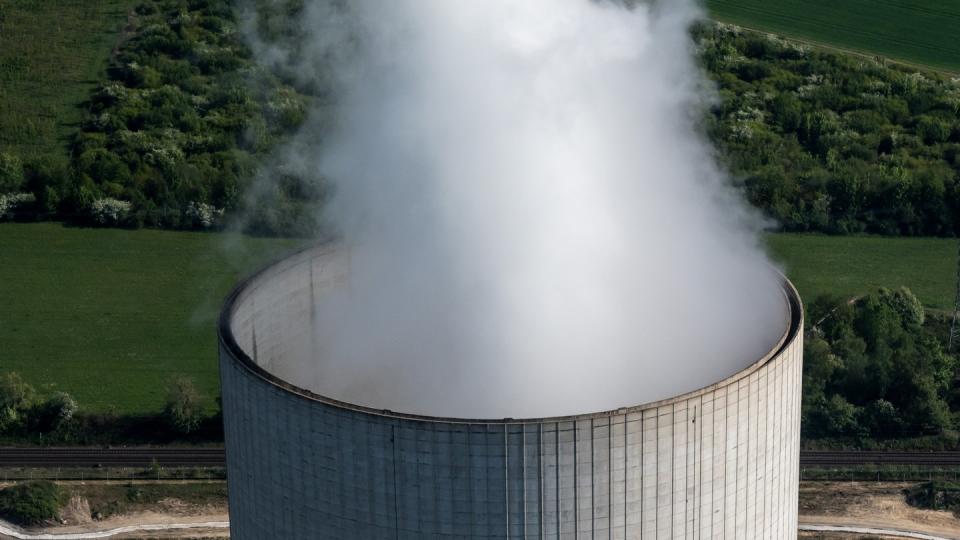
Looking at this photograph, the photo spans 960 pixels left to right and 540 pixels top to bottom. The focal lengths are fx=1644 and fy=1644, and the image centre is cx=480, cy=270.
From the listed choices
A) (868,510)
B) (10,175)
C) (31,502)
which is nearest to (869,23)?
(868,510)

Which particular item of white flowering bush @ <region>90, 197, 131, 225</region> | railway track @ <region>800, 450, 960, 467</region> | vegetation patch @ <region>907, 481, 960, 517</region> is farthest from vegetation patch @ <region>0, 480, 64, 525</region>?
vegetation patch @ <region>907, 481, 960, 517</region>

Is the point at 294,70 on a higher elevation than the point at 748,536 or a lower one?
higher

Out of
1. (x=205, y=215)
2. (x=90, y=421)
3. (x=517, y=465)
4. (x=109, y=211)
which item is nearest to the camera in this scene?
(x=517, y=465)

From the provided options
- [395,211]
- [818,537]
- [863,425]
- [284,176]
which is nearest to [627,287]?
[395,211]

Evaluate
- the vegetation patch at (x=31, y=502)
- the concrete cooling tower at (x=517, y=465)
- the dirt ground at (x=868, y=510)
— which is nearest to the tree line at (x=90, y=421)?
the vegetation patch at (x=31, y=502)

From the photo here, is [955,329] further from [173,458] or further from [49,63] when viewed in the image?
[49,63]

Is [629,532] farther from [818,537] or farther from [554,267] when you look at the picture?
[818,537]

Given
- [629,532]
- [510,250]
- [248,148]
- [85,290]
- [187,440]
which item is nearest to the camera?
[629,532]
